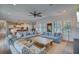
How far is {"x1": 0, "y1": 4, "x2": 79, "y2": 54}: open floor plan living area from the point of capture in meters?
3.26

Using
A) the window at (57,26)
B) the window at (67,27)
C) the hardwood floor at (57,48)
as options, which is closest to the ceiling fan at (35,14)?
the window at (57,26)

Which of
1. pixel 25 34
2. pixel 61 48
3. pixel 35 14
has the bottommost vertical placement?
pixel 61 48

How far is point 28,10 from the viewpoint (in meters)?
3.27

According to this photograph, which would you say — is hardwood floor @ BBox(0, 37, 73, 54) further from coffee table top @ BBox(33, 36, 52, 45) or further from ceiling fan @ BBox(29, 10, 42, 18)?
ceiling fan @ BBox(29, 10, 42, 18)

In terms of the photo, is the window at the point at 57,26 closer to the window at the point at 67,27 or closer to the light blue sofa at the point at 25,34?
the window at the point at 67,27

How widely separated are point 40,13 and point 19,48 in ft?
2.63

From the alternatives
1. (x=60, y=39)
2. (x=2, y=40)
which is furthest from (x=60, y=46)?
(x=2, y=40)

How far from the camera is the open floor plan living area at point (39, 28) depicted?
3.26m

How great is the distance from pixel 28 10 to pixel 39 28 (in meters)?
0.41

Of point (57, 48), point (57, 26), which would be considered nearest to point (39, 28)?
point (57, 26)

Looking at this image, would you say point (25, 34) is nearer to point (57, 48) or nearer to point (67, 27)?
point (57, 48)

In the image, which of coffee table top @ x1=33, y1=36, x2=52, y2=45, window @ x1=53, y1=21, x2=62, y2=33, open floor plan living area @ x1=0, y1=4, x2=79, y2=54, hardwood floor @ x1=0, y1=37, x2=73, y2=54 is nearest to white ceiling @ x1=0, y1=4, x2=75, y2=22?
open floor plan living area @ x1=0, y1=4, x2=79, y2=54

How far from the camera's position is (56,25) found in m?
3.30
